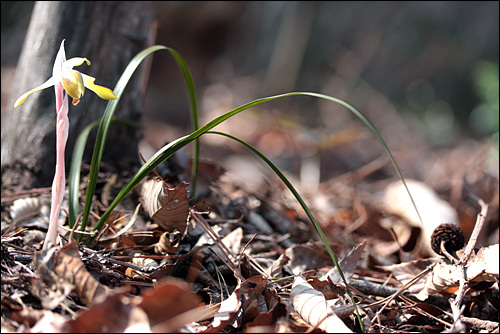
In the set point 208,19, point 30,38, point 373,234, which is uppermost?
point 208,19

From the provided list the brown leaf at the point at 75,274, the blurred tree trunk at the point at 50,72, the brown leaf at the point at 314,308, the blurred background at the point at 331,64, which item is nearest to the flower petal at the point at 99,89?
the brown leaf at the point at 75,274

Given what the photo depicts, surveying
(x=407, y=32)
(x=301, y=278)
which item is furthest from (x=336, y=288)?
(x=407, y=32)

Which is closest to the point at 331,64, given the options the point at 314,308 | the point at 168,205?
the point at 168,205

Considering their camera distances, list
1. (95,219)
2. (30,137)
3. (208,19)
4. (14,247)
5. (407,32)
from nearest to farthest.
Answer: (14,247) → (95,219) → (30,137) → (208,19) → (407,32)

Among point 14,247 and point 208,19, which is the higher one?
point 208,19

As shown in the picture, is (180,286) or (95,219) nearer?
(180,286)

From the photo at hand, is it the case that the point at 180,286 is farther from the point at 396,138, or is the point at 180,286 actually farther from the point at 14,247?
the point at 396,138

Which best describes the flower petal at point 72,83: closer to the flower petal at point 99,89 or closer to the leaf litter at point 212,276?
the flower petal at point 99,89

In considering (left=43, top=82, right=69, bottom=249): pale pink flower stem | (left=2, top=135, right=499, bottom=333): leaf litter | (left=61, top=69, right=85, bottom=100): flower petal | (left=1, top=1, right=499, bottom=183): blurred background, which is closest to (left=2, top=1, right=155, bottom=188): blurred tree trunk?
(left=2, top=135, right=499, bottom=333): leaf litter
